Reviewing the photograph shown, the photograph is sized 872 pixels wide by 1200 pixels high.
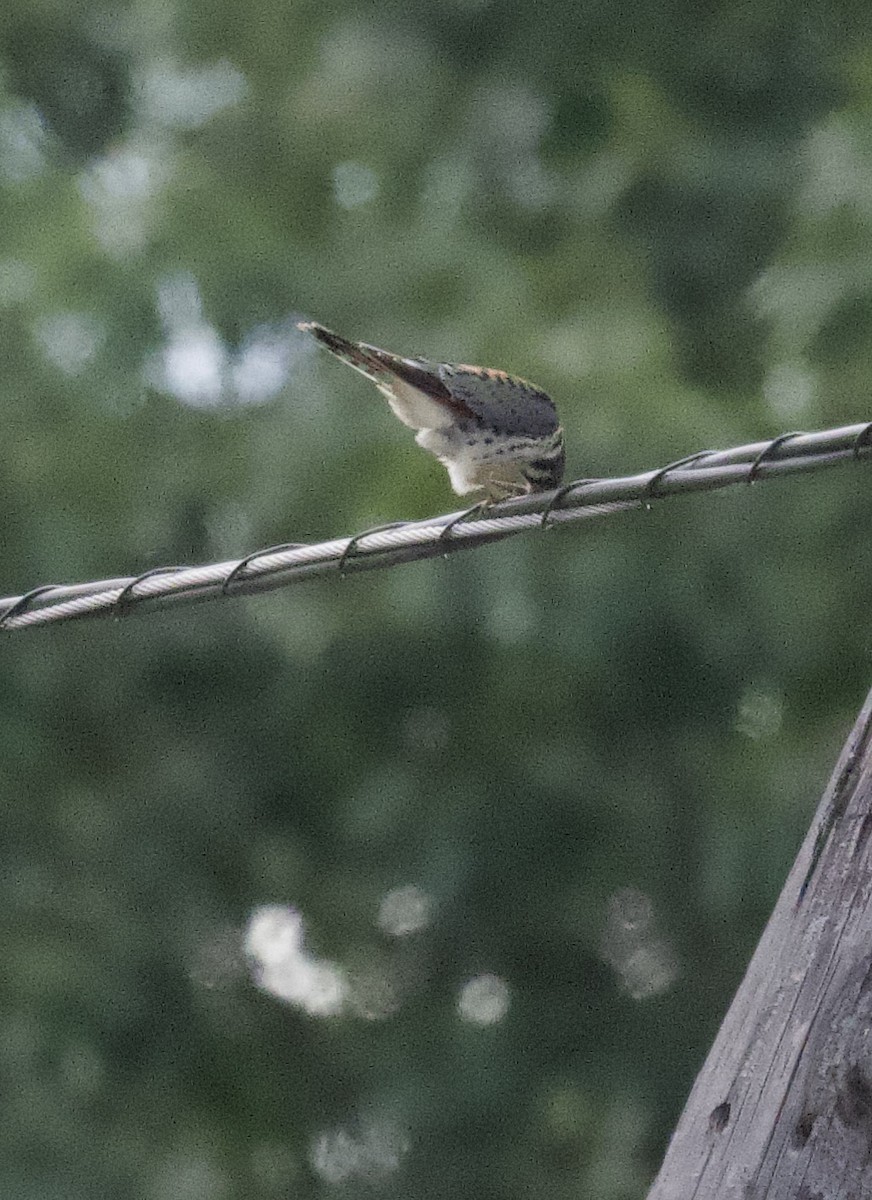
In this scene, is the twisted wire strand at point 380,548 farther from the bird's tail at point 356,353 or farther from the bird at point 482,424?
the bird at point 482,424

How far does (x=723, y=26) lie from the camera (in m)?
7.47

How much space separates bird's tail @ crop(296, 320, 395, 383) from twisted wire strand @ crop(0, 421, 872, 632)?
1018 millimetres

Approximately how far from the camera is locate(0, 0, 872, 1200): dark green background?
596cm

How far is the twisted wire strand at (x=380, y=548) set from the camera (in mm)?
2926

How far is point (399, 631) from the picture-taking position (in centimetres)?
595

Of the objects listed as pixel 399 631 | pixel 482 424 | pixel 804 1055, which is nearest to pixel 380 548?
pixel 804 1055

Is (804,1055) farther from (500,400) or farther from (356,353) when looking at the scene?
(500,400)

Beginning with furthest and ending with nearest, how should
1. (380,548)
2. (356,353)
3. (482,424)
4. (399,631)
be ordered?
(399,631)
(482,424)
(356,353)
(380,548)

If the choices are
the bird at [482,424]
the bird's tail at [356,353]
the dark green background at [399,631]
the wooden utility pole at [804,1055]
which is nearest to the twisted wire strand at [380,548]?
the wooden utility pole at [804,1055]

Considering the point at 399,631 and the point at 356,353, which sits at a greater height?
the point at 356,353

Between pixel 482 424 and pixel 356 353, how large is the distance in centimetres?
71

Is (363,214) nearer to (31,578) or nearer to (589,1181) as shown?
(31,578)

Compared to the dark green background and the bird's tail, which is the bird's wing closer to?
the bird's tail

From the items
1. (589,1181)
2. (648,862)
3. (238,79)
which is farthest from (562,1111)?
(238,79)
